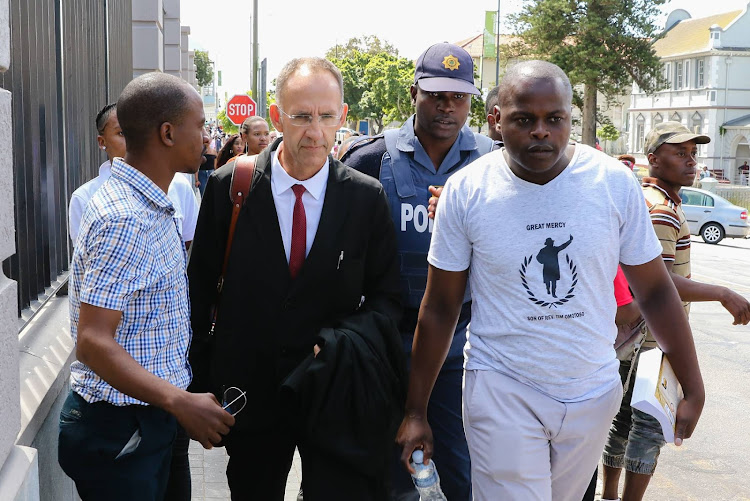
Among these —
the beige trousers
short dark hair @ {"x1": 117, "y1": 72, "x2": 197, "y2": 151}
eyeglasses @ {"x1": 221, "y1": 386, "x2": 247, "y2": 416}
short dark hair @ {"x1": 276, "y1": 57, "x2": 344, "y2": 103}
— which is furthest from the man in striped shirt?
short dark hair @ {"x1": 117, "y1": 72, "x2": 197, "y2": 151}

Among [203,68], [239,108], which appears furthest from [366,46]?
[239,108]

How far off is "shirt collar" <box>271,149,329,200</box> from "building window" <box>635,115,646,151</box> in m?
74.3

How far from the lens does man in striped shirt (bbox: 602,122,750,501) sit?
4.37 metres

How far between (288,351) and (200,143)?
2.62ft

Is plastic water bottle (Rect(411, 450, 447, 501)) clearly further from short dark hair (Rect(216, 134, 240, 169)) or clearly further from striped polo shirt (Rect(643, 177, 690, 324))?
short dark hair (Rect(216, 134, 240, 169))

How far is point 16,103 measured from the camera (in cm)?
390

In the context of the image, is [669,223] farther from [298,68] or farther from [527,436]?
[298,68]

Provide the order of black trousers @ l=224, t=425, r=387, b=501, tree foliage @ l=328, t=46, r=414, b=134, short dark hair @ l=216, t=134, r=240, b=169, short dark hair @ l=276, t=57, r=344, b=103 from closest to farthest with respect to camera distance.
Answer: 1. black trousers @ l=224, t=425, r=387, b=501
2. short dark hair @ l=276, t=57, r=344, b=103
3. short dark hair @ l=216, t=134, r=240, b=169
4. tree foliage @ l=328, t=46, r=414, b=134

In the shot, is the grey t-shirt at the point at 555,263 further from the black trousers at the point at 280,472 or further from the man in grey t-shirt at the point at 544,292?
the black trousers at the point at 280,472

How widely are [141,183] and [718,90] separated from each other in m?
66.8

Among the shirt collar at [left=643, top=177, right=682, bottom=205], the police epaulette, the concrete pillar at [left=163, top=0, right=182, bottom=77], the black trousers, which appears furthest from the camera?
the concrete pillar at [left=163, top=0, right=182, bottom=77]

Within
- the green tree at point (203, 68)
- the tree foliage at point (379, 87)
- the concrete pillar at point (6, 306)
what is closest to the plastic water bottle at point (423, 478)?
the concrete pillar at point (6, 306)

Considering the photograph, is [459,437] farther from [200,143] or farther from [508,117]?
[200,143]

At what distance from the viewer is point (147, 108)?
109 inches
